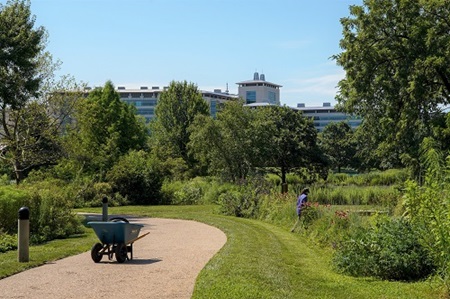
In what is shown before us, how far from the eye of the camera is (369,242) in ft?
36.1

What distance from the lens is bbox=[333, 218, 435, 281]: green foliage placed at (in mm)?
10242

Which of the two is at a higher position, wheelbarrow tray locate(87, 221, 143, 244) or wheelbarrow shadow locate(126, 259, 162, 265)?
wheelbarrow tray locate(87, 221, 143, 244)

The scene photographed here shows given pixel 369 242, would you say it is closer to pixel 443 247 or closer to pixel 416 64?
pixel 443 247

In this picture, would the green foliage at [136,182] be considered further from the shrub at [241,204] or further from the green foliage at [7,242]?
the green foliage at [7,242]

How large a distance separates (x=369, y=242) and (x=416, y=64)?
20041mm

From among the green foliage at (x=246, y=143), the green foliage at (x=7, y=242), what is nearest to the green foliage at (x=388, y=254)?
the green foliage at (x=7, y=242)

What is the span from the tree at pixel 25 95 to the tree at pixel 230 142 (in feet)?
36.1

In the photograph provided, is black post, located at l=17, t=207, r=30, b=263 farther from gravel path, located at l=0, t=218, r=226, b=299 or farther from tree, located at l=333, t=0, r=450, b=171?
tree, located at l=333, t=0, r=450, b=171

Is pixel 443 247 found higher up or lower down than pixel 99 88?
lower down

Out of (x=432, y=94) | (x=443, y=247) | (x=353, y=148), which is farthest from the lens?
(x=353, y=148)

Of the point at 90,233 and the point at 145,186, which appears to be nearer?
the point at 90,233

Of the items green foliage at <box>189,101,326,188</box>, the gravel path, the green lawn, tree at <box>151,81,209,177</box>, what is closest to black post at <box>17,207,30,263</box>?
the green lawn

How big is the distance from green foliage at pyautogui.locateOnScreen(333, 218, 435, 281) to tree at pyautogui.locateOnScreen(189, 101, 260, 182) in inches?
1099

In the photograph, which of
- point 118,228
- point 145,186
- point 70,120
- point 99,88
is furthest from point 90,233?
point 99,88
